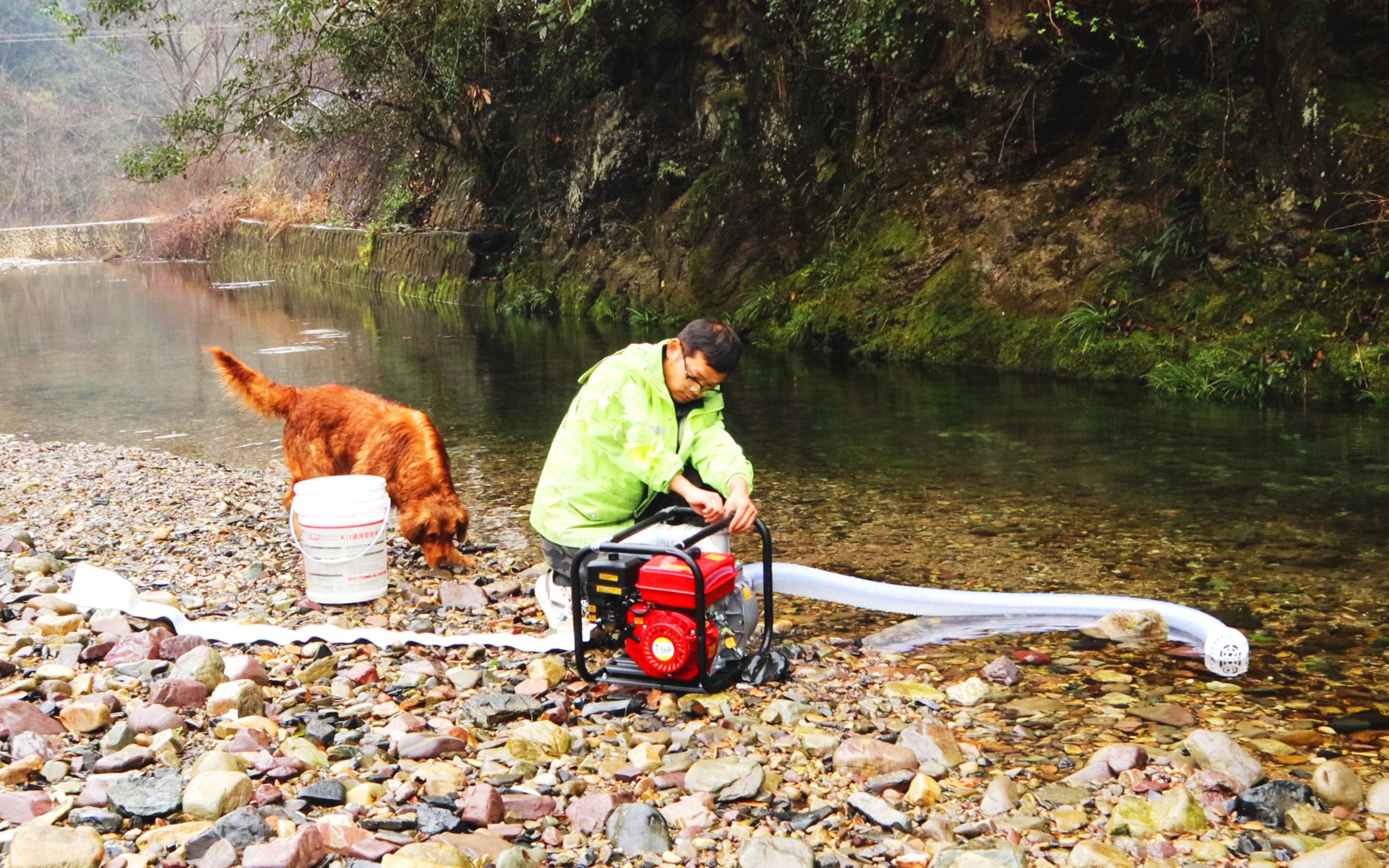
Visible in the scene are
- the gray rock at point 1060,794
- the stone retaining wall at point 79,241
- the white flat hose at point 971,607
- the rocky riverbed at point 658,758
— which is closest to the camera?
the rocky riverbed at point 658,758

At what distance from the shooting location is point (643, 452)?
4602mm

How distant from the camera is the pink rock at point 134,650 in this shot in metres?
4.71

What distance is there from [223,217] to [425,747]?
4008 cm

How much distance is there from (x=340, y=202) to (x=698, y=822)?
33.1 metres

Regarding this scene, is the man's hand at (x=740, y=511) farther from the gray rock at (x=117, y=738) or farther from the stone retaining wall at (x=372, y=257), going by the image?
the stone retaining wall at (x=372, y=257)

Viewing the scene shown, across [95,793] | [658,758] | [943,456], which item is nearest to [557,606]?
[658,758]

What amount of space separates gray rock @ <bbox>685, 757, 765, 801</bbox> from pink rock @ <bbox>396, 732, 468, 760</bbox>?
75 cm

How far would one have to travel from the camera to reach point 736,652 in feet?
15.3

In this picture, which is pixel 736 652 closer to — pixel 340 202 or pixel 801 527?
pixel 801 527

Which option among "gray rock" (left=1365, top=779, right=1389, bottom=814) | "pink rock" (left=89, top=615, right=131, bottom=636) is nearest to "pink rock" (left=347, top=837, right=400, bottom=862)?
"pink rock" (left=89, top=615, right=131, bottom=636)

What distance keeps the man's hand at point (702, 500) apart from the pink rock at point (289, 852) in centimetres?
176

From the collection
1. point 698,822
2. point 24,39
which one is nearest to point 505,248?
point 698,822

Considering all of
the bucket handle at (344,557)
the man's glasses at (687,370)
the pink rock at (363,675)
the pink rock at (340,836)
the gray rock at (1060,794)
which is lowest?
the gray rock at (1060,794)

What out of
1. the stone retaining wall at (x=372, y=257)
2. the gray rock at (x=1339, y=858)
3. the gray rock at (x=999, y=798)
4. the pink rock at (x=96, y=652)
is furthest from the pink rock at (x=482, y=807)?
the stone retaining wall at (x=372, y=257)
